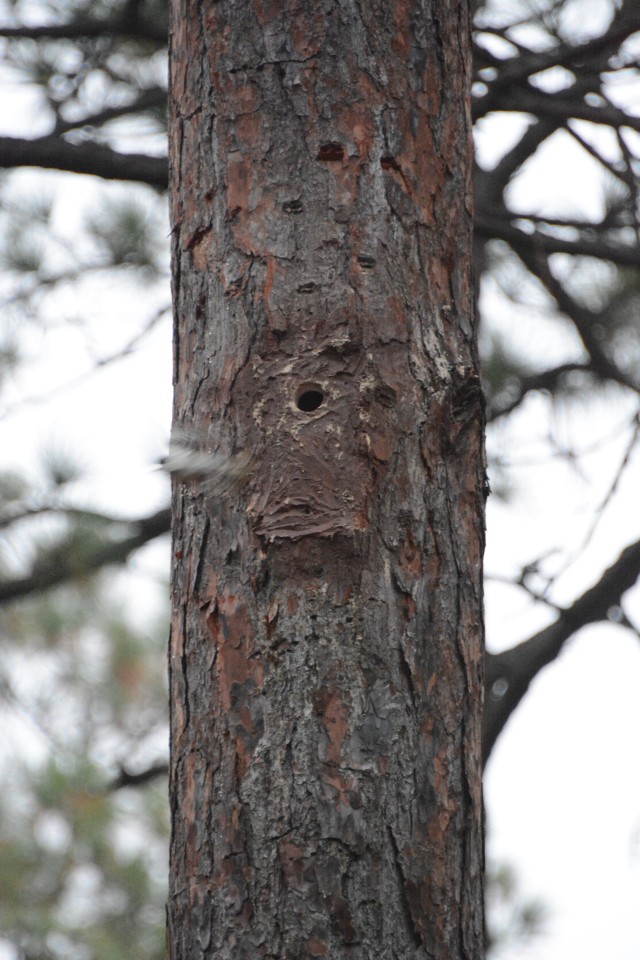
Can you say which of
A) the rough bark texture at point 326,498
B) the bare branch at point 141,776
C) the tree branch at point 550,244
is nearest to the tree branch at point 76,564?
the bare branch at point 141,776

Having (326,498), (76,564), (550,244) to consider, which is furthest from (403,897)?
(76,564)

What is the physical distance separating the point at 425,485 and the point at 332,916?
0.45 meters

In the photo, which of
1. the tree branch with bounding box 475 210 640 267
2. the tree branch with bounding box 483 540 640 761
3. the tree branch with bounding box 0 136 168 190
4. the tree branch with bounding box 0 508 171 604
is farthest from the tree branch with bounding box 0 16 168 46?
the tree branch with bounding box 483 540 640 761

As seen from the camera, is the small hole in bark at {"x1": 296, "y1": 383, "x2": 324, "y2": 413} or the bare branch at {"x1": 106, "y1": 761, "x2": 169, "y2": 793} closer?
the small hole in bark at {"x1": 296, "y1": 383, "x2": 324, "y2": 413}

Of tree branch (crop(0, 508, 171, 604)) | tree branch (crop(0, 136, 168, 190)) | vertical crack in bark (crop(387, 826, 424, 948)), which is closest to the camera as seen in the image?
vertical crack in bark (crop(387, 826, 424, 948))

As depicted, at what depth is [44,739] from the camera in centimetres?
453

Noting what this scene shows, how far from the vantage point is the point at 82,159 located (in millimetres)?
2084

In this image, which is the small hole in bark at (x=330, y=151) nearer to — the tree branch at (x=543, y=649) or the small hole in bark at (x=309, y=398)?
the small hole in bark at (x=309, y=398)

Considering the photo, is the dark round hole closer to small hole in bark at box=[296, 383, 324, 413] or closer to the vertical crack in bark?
small hole in bark at box=[296, 383, 324, 413]

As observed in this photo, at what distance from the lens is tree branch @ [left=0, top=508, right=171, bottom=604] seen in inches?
109

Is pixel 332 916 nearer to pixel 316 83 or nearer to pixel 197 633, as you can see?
pixel 197 633

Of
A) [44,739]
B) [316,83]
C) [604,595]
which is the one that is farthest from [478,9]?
[44,739]

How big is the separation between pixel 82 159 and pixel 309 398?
A: 44.0 inches

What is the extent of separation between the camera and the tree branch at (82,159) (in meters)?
2.08
